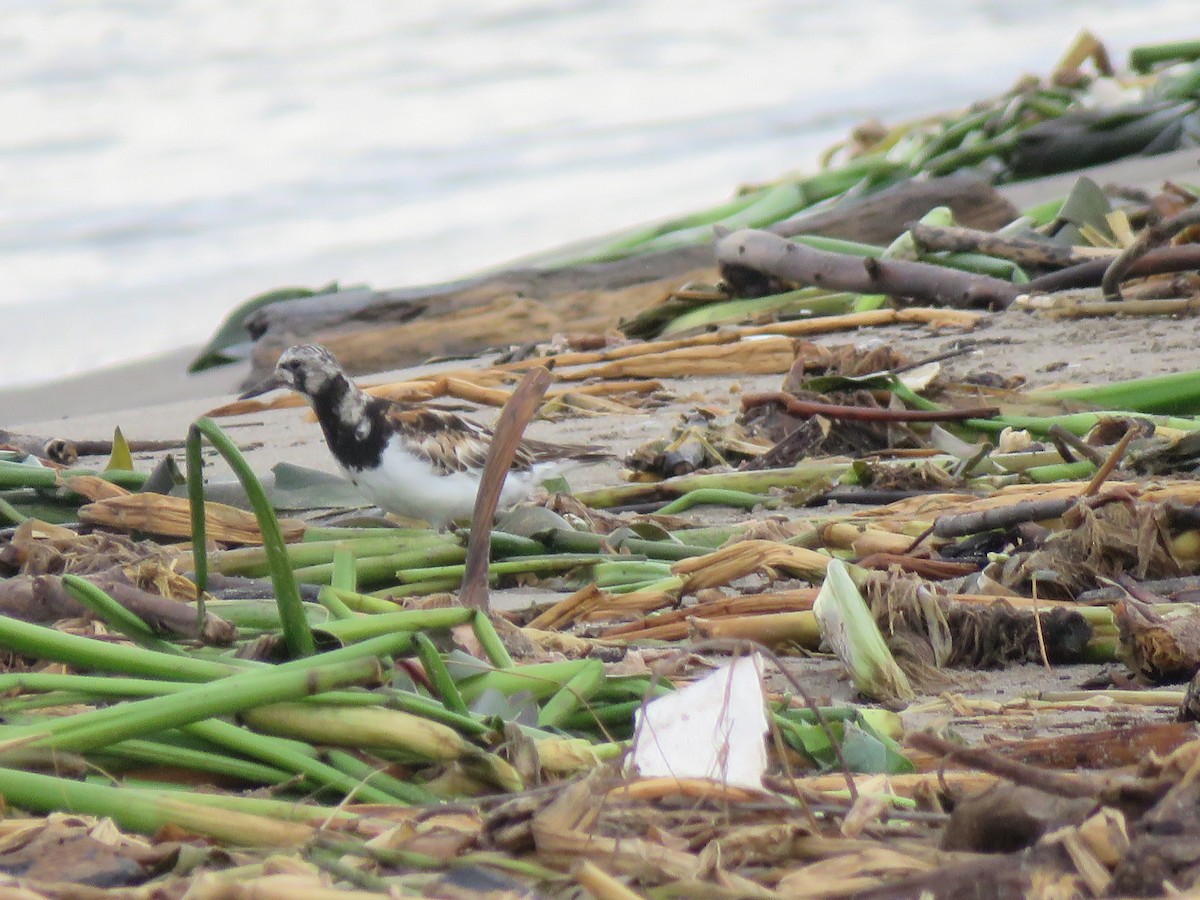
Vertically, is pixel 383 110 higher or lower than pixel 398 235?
higher

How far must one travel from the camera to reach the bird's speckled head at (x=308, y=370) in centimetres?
355

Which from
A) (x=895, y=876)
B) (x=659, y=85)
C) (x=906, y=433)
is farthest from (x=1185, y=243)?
(x=659, y=85)

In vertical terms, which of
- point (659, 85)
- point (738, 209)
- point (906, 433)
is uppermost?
point (659, 85)

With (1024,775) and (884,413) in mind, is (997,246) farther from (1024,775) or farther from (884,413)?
(1024,775)

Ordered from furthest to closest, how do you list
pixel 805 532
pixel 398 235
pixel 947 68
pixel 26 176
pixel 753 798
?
pixel 947 68 → pixel 26 176 → pixel 398 235 → pixel 805 532 → pixel 753 798

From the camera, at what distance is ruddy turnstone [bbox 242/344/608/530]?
330 cm

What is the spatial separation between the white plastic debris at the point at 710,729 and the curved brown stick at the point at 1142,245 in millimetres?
3124

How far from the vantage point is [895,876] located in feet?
3.75

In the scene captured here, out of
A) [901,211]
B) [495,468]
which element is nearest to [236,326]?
[901,211]

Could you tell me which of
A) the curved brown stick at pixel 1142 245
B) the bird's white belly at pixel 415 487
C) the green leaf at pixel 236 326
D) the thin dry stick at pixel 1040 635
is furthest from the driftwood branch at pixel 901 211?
the thin dry stick at pixel 1040 635

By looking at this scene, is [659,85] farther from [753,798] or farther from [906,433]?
[753,798]

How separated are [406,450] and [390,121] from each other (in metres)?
9.92

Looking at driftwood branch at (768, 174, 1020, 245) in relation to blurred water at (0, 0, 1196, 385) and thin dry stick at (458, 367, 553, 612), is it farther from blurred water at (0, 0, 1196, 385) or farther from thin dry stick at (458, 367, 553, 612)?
thin dry stick at (458, 367, 553, 612)

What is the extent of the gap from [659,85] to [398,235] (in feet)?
16.2
